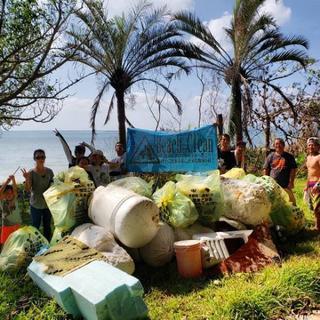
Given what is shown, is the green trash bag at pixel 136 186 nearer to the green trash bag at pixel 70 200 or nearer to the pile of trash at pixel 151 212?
the pile of trash at pixel 151 212

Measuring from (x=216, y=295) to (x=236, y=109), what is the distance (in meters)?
8.64

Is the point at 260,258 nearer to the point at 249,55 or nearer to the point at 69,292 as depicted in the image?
the point at 69,292

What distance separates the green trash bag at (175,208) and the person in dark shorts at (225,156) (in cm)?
172

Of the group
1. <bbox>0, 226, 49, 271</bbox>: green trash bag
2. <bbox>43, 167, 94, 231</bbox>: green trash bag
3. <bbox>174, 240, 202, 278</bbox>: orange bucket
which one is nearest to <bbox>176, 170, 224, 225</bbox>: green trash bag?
<bbox>174, 240, 202, 278</bbox>: orange bucket

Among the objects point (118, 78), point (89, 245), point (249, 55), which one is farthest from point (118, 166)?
point (249, 55)

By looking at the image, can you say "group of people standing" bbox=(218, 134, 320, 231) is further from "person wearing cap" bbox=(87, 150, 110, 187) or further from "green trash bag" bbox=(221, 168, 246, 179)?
"person wearing cap" bbox=(87, 150, 110, 187)

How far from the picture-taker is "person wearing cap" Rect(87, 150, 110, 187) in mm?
6391

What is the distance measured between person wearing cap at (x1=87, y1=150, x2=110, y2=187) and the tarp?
2.47 ft

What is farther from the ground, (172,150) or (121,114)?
(121,114)

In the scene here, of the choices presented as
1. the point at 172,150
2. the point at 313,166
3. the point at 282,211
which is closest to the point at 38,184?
the point at 172,150

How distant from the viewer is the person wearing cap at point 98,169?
639 cm

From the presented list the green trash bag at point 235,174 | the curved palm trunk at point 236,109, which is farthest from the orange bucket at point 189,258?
the curved palm trunk at point 236,109

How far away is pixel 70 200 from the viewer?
525cm

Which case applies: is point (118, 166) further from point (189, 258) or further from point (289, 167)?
point (189, 258)
